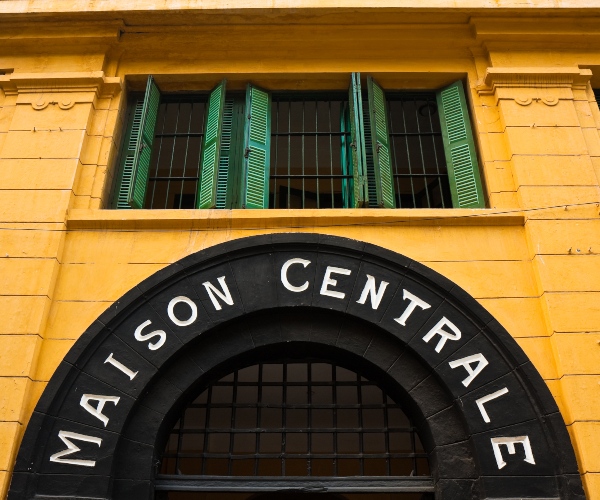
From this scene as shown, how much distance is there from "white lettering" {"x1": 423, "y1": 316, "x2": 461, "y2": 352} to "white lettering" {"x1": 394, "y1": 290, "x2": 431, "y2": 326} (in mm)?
239

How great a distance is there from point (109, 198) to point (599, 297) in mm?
5781

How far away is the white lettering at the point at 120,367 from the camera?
648 cm

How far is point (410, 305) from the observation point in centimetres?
680

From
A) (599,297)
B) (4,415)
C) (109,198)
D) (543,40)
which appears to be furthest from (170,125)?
(599,297)

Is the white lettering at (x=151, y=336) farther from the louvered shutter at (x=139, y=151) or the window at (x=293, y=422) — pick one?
the louvered shutter at (x=139, y=151)

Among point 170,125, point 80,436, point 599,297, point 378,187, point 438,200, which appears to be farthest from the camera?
point 170,125

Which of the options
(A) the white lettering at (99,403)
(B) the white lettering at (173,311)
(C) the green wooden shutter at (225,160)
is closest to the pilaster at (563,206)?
(C) the green wooden shutter at (225,160)

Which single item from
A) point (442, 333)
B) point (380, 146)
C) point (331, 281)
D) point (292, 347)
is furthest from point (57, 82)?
point (442, 333)

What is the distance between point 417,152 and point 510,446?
4.25 m

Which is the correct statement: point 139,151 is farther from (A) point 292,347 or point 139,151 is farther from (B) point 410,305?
(B) point 410,305

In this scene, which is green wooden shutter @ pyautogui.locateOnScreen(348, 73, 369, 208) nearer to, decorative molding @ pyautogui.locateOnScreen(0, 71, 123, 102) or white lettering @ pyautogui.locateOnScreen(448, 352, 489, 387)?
white lettering @ pyautogui.locateOnScreen(448, 352, 489, 387)

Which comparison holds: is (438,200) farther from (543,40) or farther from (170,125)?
(170,125)

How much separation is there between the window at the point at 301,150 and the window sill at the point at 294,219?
1.23 ft

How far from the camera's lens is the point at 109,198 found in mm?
8008
